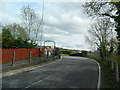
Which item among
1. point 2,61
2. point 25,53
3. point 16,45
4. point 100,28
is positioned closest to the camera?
point 2,61

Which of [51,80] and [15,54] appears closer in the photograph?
[51,80]

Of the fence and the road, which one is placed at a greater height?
the fence

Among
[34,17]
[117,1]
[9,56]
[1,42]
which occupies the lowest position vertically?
[9,56]

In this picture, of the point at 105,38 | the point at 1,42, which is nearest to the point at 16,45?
the point at 1,42

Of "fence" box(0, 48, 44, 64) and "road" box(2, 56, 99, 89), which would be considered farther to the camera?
"fence" box(0, 48, 44, 64)

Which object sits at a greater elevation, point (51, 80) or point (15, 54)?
point (15, 54)

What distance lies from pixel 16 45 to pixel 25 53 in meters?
3.84

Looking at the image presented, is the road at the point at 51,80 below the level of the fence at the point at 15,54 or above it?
below

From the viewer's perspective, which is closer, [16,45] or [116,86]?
[116,86]

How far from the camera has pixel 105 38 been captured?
33500 millimetres

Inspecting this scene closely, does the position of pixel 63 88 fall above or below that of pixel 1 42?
below

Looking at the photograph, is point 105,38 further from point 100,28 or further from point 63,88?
point 63,88

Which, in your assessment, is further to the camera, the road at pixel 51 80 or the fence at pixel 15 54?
the fence at pixel 15 54

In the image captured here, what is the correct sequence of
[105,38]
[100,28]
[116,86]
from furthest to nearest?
[100,28]
[105,38]
[116,86]
